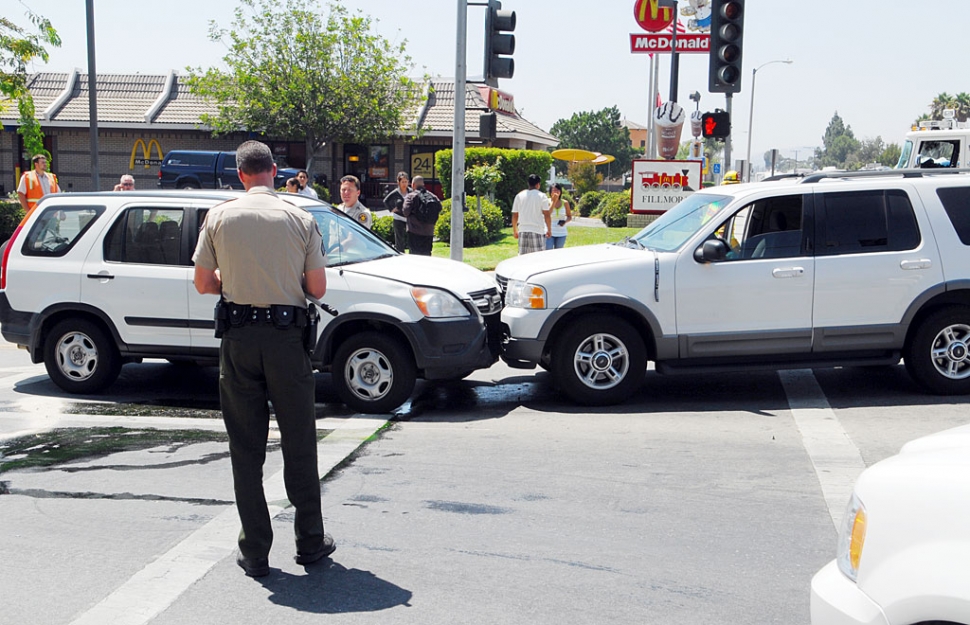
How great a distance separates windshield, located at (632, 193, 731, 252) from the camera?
876cm

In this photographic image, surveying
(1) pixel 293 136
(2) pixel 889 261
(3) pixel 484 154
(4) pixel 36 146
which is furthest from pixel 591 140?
(2) pixel 889 261

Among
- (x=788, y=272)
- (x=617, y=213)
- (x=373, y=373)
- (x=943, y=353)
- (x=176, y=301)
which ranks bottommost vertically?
(x=373, y=373)

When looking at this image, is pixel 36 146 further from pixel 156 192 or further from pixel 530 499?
pixel 530 499

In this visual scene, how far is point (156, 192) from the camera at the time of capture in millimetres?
8812

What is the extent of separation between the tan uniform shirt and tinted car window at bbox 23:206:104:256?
190 inches

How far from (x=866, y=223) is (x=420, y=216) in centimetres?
700

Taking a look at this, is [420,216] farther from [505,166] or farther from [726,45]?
[505,166]

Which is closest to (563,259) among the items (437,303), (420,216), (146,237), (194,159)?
(437,303)

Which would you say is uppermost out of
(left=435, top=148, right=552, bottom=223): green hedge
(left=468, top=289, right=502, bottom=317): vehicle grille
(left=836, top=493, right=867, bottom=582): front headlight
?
(left=435, top=148, right=552, bottom=223): green hedge

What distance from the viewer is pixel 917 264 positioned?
8.56 meters

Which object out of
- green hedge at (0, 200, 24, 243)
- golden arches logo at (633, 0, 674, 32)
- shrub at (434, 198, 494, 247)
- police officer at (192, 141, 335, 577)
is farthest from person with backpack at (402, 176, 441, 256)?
golden arches logo at (633, 0, 674, 32)

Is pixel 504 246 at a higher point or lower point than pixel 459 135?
lower

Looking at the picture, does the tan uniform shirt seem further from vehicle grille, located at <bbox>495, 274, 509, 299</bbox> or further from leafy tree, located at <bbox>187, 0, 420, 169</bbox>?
leafy tree, located at <bbox>187, 0, 420, 169</bbox>

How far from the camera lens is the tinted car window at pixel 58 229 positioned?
8906 millimetres
